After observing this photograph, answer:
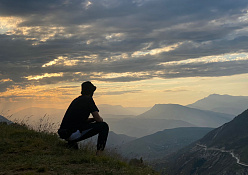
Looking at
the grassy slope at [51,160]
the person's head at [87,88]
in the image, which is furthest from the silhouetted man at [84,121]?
the grassy slope at [51,160]

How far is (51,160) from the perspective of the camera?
8883mm

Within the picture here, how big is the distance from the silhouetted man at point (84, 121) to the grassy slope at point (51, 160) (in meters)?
0.72

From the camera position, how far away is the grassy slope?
763cm

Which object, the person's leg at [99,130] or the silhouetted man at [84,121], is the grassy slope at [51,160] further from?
the silhouetted man at [84,121]

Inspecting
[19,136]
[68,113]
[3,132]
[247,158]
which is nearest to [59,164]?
[68,113]

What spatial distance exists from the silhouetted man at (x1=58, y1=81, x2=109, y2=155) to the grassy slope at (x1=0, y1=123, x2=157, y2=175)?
2.37ft

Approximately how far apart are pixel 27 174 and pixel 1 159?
298 cm

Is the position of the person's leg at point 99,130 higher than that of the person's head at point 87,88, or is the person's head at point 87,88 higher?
the person's head at point 87,88

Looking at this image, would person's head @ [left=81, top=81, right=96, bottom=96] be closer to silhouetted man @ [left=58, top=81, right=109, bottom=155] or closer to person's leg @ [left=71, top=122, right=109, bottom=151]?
silhouetted man @ [left=58, top=81, right=109, bottom=155]

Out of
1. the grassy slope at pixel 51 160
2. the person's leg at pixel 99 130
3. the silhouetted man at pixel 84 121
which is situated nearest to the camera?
the grassy slope at pixel 51 160

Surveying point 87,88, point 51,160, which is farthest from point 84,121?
point 51,160

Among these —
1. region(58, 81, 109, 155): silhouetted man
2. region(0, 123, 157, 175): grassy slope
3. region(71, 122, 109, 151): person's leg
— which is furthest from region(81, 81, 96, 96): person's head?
region(0, 123, 157, 175): grassy slope

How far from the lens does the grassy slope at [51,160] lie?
7633mm

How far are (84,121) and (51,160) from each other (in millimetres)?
2166
